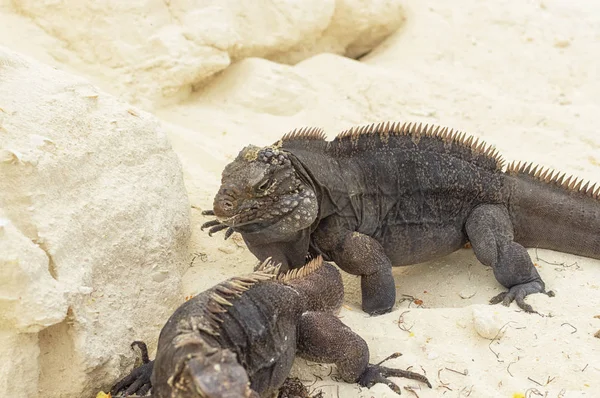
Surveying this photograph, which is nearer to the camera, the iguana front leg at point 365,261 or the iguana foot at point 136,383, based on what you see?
the iguana foot at point 136,383

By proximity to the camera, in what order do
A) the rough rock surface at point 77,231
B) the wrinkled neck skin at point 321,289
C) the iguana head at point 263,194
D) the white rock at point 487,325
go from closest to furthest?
1. the rough rock surface at point 77,231
2. the wrinkled neck skin at point 321,289
3. the white rock at point 487,325
4. the iguana head at point 263,194

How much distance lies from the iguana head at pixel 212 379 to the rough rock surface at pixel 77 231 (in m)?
0.82

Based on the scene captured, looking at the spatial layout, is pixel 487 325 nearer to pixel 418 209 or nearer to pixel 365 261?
pixel 365 261

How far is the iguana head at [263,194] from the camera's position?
4.17m

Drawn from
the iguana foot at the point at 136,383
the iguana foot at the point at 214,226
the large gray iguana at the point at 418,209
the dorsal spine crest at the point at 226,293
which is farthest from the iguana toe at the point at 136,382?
the iguana foot at the point at 214,226

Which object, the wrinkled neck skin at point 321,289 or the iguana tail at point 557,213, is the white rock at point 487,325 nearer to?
the wrinkled neck skin at point 321,289

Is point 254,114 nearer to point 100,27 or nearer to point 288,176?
point 100,27

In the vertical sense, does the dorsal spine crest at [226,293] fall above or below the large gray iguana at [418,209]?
above

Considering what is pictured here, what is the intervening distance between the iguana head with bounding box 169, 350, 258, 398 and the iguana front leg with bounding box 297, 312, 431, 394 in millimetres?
938

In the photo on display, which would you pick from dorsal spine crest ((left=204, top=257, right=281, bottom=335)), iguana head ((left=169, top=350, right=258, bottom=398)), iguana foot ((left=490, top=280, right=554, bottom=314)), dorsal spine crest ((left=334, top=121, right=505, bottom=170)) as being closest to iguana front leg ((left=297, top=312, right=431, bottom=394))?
dorsal spine crest ((left=204, top=257, right=281, bottom=335))

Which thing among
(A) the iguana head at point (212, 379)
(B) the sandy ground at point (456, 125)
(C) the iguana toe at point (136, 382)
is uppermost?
(A) the iguana head at point (212, 379)

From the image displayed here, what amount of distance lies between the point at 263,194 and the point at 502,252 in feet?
6.45

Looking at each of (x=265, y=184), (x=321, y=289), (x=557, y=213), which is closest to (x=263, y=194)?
(x=265, y=184)

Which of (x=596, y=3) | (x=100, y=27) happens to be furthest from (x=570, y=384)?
(x=596, y=3)
